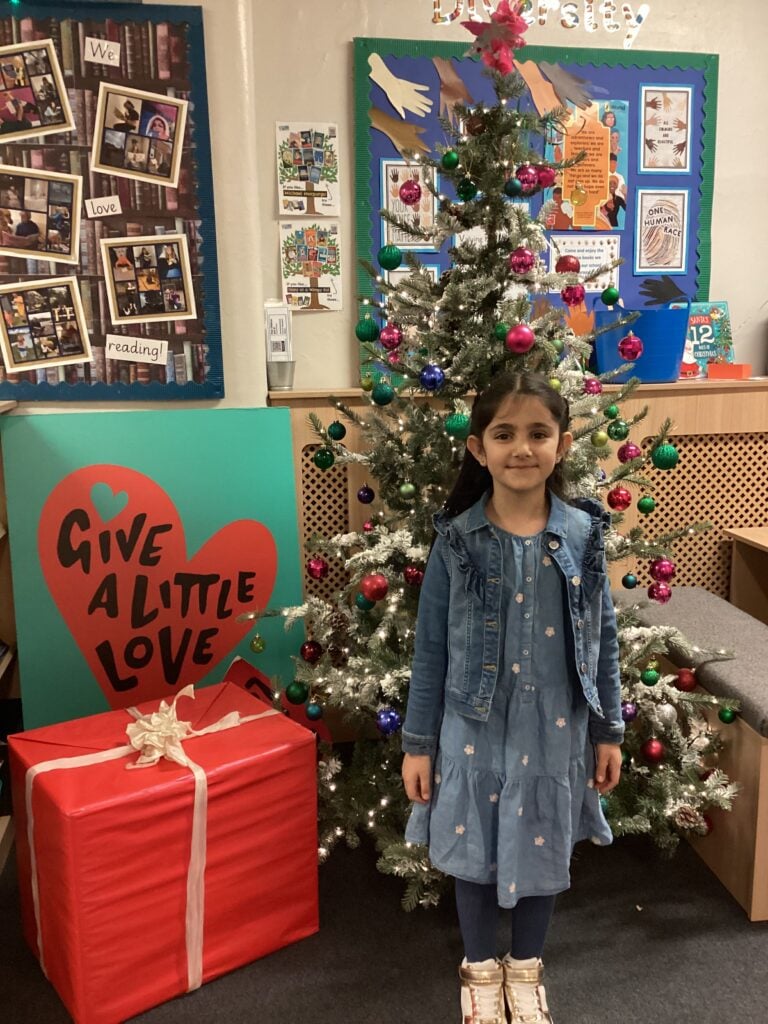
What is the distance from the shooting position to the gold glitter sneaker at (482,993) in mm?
1506

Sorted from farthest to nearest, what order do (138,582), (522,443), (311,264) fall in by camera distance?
1. (311,264)
2. (138,582)
3. (522,443)

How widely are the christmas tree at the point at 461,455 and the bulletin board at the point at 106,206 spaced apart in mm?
597

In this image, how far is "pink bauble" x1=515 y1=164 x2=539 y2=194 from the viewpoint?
1.68 metres

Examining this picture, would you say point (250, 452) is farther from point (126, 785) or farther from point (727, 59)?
point (727, 59)

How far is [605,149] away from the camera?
2.71 m

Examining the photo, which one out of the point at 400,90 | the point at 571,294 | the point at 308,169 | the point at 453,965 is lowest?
the point at 453,965

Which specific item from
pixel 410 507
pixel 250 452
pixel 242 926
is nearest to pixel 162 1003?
pixel 242 926

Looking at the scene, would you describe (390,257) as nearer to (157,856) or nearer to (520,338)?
(520,338)

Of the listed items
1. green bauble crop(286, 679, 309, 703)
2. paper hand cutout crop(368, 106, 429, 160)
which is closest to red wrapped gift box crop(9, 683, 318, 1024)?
green bauble crop(286, 679, 309, 703)

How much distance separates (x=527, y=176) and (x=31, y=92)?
1.31 m

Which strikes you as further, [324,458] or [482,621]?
[324,458]

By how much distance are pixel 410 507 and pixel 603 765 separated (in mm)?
722

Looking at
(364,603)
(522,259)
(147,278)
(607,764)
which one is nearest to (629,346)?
(522,259)

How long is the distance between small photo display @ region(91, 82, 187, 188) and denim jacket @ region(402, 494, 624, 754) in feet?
4.48
